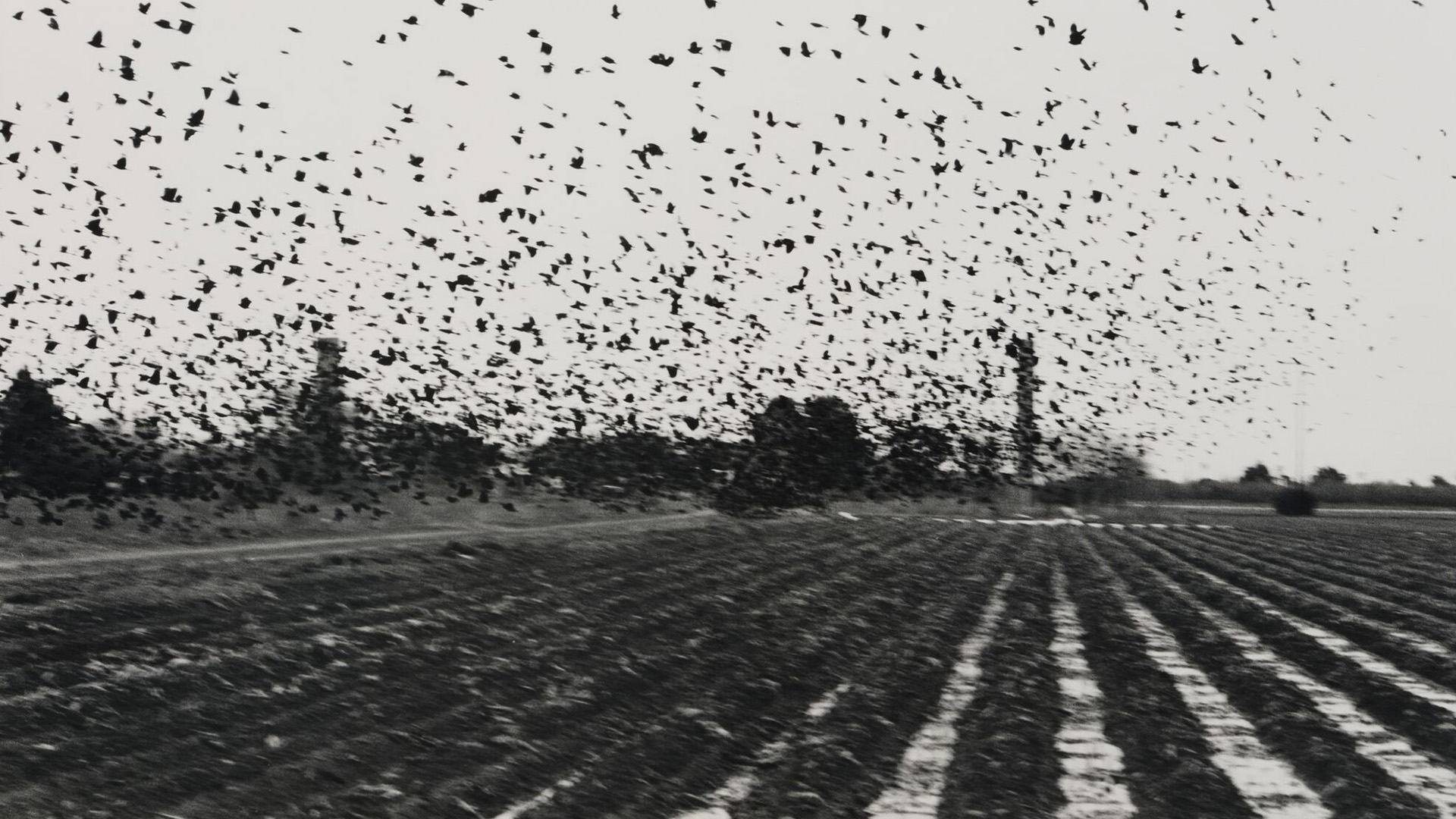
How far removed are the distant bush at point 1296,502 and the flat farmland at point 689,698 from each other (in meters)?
64.5

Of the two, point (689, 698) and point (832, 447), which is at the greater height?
point (832, 447)

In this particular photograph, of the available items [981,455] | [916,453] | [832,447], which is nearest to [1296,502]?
[832,447]

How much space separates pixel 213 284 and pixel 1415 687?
43.8 feet

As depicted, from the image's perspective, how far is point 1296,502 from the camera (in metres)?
86.5

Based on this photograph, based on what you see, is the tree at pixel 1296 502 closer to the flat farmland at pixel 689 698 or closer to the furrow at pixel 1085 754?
the flat farmland at pixel 689 698

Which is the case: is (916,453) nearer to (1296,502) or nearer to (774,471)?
(774,471)

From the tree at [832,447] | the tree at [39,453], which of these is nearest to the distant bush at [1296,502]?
the tree at [832,447]

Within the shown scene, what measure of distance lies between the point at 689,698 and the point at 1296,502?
8148 centimetres

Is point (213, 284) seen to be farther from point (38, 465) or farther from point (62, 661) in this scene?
point (38, 465)

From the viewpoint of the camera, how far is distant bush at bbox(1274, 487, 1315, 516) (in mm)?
86562

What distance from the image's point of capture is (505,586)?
21.9 meters

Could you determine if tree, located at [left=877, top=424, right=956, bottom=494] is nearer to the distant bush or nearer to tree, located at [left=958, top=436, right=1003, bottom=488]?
tree, located at [left=958, top=436, right=1003, bottom=488]

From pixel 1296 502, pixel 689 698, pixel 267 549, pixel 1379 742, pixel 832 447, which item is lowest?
pixel 689 698

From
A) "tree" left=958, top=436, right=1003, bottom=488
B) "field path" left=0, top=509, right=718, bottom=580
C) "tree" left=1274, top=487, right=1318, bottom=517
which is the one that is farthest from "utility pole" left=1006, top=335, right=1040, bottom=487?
"tree" left=1274, top=487, right=1318, bottom=517
